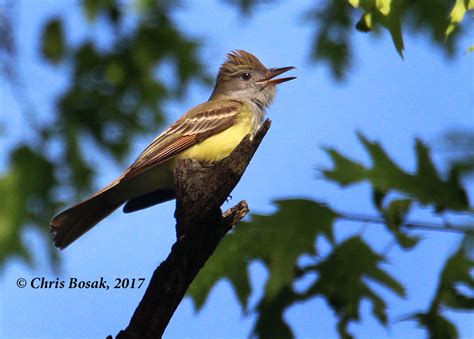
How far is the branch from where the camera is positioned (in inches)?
153

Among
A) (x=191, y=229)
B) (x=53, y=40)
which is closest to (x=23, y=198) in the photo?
(x=53, y=40)

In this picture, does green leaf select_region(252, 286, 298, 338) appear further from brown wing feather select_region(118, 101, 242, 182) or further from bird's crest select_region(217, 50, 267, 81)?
bird's crest select_region(217, 50, 267, 81)

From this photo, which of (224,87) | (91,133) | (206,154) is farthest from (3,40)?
(206,154)

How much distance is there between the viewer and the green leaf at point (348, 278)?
3961 millimetres

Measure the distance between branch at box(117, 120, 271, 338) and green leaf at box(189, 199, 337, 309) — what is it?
5.2 inches

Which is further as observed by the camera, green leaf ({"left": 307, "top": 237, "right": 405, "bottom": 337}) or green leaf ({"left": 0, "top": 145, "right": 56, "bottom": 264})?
green leaf ({"left": 0, "top": 145, "right": 56, "bottom": 264})

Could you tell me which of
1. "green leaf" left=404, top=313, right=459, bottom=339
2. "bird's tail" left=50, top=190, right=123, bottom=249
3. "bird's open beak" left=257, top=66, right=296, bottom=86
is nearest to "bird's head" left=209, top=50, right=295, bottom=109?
"bird's open beak" left=257, top=66, right=296, bottom=86

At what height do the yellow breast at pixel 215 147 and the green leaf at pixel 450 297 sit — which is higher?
the yellow breast at pixel 215 147

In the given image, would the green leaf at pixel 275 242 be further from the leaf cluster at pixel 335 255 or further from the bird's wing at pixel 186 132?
the bird's wing at pixel 186 132

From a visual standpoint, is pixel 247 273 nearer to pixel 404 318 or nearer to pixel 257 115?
pixel 404 318

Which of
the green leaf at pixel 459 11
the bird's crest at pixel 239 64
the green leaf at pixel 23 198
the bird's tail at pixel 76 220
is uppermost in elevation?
the bird's crest at pixel 239 64

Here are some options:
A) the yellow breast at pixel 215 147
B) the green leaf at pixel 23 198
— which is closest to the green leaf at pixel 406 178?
the yellow breast at pixel 215 147

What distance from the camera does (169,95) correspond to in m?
9.70

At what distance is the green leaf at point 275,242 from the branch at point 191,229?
133 mm
